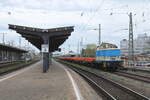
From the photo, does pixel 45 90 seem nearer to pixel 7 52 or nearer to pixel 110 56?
pixel 110 56

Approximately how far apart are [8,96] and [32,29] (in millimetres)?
13789

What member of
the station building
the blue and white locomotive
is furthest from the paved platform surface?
the station building

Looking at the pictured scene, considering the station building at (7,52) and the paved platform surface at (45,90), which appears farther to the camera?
the station building at (7,52)

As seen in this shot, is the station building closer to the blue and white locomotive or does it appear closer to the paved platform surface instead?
the blue and white locomotive

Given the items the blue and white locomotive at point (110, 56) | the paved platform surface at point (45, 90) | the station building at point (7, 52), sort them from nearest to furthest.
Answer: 1. the paved platform surface at point (45, 90)
2. the blue and white locomotive at point (110, 56)
3. the station building at point (7, 52)

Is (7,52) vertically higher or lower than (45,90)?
higher

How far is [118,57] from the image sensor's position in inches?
984

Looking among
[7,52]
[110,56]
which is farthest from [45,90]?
[7,52]

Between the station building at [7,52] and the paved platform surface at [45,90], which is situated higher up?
the station building at [7,52]

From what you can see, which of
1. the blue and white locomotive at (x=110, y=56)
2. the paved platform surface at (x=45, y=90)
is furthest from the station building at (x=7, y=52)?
the paved platform surface at (x=45, y=90)

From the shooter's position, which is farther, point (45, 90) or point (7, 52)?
point (7, 52)

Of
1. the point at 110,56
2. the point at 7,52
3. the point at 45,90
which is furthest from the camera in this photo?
the point at 7,52

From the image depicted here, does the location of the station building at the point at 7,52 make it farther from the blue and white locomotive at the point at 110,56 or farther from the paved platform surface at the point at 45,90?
the paved platform surface at the point at 45,90

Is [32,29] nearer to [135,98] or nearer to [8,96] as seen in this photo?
[8,96]
